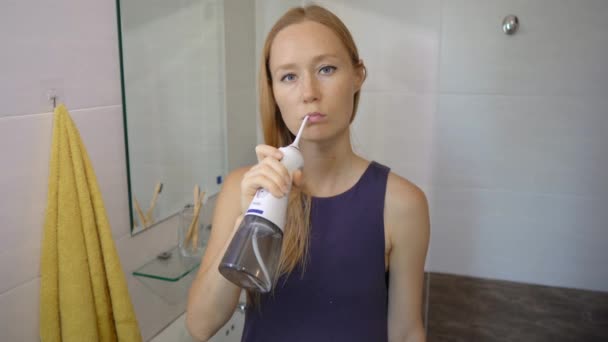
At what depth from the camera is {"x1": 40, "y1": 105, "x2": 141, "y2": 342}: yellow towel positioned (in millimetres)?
773

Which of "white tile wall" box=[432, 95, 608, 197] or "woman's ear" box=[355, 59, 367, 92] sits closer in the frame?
"woman's ear" box=[355, 59, 367, 92]

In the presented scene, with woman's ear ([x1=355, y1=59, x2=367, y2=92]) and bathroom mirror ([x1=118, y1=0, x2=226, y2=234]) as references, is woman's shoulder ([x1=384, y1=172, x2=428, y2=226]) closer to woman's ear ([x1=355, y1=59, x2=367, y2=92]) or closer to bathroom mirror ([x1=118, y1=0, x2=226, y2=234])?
woman's ear ([x1=355, y1=59, x2=367, y2=92])

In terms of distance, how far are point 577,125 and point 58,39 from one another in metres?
1.28

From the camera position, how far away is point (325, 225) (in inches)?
33.8

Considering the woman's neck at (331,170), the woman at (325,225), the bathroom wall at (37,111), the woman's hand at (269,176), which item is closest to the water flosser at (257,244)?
the woman's hand at (269,176)

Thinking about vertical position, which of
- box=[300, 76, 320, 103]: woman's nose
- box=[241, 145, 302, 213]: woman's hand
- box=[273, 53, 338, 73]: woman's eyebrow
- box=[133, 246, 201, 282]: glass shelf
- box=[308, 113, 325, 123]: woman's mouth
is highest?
box=[273, 53, 338, 73]: woman's eyebrow

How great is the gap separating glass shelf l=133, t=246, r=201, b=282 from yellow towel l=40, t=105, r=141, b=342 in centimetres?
18

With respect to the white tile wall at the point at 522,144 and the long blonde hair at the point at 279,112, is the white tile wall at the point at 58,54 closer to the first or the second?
the long blonde hair at the point at 279,112

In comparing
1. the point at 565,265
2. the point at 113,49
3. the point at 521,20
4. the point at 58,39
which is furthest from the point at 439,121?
the point at 58,39

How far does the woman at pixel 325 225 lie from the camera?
2.57ft

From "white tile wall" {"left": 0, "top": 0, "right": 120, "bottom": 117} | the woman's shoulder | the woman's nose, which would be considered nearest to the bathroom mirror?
"white tile wall" {"left": 0, "top": 0, "right": 120, "bottom": 117}

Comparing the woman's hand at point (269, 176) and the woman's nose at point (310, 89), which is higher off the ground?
the woman's nose at point (310, 89)

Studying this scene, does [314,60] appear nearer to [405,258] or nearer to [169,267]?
[405,258]

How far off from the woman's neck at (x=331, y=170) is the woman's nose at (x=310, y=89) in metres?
0.14
